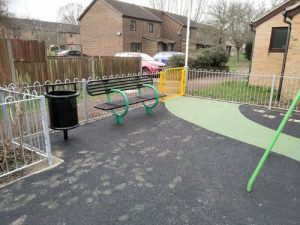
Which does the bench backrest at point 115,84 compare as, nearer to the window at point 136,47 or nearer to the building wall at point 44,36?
the building wall at point 44,36

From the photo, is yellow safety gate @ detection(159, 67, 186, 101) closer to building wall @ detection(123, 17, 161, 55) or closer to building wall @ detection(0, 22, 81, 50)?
building wall @ detection(0, 22, 81, 50)

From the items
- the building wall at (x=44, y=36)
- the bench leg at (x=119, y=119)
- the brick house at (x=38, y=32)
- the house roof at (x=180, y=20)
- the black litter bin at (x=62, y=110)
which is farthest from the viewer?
the house roof at (x=180, y=20)

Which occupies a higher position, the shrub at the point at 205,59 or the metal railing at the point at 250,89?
the shrub at the point at 205,59

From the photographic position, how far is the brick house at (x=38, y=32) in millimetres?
20934

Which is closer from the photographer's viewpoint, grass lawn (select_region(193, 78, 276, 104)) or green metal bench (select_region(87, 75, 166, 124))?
green metal bench (select_region(87, 75, 166, 124))

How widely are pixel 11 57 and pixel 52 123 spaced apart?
4.66 metres

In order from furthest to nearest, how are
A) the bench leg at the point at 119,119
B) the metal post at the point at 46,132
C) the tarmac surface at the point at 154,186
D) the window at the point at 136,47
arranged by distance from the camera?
1. the window at the point at 136,47
2. the bench leg at the point at 119,119
3. the metal post at the point at 46,132
4. the tarmac surface at the point at 154,186

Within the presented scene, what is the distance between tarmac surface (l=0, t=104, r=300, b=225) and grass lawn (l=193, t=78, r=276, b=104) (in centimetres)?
412

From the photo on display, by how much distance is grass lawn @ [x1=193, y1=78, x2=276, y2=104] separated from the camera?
27.2 ft

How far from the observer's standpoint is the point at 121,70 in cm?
1194

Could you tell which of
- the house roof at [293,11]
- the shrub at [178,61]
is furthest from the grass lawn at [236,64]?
the house roof at [293,11]

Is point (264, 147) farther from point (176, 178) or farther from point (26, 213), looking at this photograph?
point (26, 213)

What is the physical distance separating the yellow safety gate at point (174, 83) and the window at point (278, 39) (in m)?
4.67

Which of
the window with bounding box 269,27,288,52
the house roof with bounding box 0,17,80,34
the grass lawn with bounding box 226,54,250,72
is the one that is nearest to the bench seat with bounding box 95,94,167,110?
the window with bounding box 269,27,288,52
